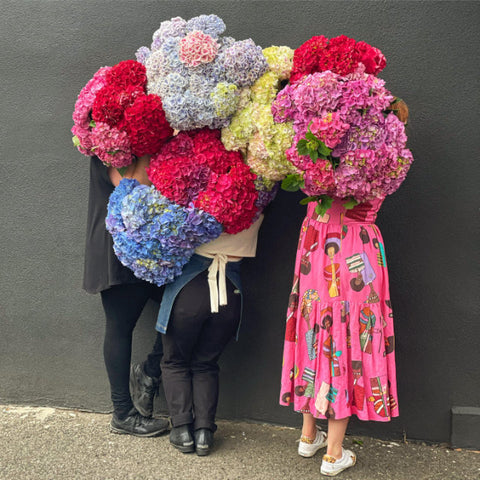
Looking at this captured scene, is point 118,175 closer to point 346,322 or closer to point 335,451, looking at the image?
point 346,322

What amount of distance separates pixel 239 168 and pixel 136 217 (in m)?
0.57

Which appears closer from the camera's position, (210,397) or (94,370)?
(210,397)

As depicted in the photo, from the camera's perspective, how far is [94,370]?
416 centimetres

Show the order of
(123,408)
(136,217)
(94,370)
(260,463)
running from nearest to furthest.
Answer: (136,217) < (260,463) < (123,408) < (94,370)

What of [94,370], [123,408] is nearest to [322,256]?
[123,408]

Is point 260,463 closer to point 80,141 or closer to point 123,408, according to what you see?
point 123,408

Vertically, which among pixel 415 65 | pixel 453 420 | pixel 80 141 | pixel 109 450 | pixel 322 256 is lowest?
pixel 109 450

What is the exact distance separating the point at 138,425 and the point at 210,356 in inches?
27.1

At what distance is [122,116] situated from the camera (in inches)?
121

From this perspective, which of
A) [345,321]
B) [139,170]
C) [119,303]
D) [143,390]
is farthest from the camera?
[143,390]

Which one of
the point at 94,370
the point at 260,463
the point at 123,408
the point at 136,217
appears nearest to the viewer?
the point at 136,217

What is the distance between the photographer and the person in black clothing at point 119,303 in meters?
3.48

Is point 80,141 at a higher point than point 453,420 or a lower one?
higher

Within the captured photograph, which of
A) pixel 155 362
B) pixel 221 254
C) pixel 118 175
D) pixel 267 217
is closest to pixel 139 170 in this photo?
pixel 118 175
